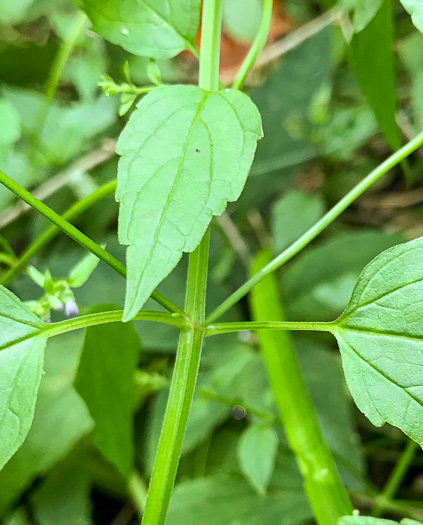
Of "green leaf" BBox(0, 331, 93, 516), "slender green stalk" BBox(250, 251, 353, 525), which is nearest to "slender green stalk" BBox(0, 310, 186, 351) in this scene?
"slender green stalk" BBox(250, 251, 353, 525)

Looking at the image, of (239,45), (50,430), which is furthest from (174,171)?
(239,45)

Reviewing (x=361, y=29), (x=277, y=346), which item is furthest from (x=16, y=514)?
(x=361, y=29)

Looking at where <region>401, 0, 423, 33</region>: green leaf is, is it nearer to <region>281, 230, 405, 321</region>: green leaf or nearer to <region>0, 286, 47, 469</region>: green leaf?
<region>0, 286, 47, 469</region>: green leaf

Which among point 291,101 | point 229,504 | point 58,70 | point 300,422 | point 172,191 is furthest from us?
point 291,101

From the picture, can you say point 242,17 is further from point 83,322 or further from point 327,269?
point 83,322

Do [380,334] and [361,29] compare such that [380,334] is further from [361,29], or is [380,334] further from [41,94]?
[41,94]

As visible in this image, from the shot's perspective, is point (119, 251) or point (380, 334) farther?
point (119, 251)

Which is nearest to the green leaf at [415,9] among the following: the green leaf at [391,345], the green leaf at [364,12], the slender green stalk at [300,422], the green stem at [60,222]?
the green leaf at [364,12]
